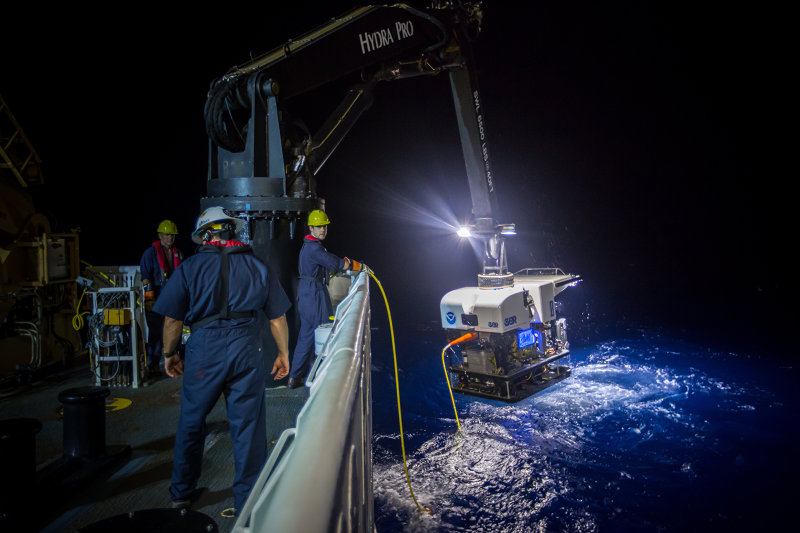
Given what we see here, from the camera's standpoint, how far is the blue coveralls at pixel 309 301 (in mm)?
6129

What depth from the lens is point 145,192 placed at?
13430 mm

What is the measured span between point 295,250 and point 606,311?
13842 millimetres

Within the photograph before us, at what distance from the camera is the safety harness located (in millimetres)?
3256

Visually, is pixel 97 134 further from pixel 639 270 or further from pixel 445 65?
pixel 639 270

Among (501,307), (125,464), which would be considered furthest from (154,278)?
(501,307)

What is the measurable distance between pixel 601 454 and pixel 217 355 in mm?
4094

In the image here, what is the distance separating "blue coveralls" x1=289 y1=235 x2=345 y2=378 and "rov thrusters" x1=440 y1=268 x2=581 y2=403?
5.45ft

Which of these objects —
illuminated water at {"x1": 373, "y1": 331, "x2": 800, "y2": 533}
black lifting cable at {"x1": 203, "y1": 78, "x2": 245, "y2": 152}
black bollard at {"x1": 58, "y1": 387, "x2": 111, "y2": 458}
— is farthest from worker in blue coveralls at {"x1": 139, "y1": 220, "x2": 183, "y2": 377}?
illuminated water at {"x1": 373, "y1": 331, "x2": 800, "y2": 533}

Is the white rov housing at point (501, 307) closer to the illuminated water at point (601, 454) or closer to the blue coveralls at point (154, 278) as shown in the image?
the illuminated water at point (601, 454)

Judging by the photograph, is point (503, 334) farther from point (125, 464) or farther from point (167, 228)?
point (167, 228)

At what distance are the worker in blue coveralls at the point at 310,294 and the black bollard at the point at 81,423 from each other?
2.42 m

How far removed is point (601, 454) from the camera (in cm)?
493

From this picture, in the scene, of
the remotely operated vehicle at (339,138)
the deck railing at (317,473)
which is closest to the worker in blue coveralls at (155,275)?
the remotely operated vehicle at (339,138)

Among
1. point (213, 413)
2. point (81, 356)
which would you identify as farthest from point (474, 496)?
point (81, 356)
